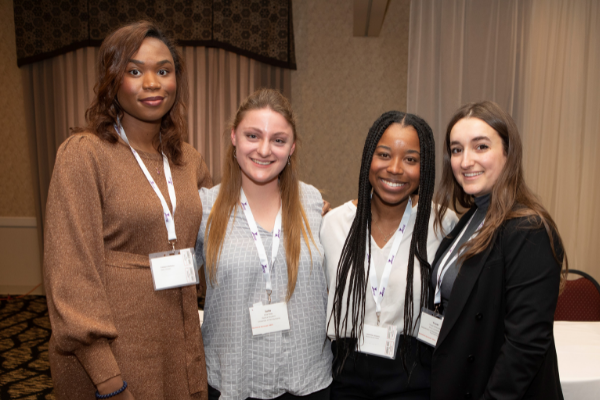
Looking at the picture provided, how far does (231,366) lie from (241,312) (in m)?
0.19

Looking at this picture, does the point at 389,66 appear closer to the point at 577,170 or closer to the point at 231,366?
the point at 577,170

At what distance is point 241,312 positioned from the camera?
149cm

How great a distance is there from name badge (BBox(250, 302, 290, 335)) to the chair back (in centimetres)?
256

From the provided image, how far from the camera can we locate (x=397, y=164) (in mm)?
1586

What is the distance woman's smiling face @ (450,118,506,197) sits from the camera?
1.47 meters

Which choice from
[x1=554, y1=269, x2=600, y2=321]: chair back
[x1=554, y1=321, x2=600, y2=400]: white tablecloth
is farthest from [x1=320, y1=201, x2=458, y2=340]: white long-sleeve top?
[x1=554, y1=269, x2=600, y2=321]: chair back

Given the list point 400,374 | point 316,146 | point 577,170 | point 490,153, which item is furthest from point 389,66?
point 400,374

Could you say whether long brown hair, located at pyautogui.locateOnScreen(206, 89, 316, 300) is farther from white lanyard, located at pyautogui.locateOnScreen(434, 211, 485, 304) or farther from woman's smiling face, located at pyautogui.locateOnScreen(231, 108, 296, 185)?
white lanyard, located at pyautogui.locateOnScreen(434, 211, 485, 304)

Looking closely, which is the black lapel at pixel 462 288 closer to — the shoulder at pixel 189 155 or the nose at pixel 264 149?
the nose at pixel 264 149

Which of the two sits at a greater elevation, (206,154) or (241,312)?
(206,154)

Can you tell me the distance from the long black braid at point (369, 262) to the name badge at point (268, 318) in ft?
0.72

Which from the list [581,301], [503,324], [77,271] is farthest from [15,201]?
[581,301]

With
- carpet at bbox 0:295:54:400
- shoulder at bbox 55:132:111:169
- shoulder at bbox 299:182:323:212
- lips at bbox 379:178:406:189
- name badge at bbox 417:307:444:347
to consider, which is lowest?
carpet at bbox 0:295:54:400

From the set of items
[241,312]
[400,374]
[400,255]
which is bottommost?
[400,374]
